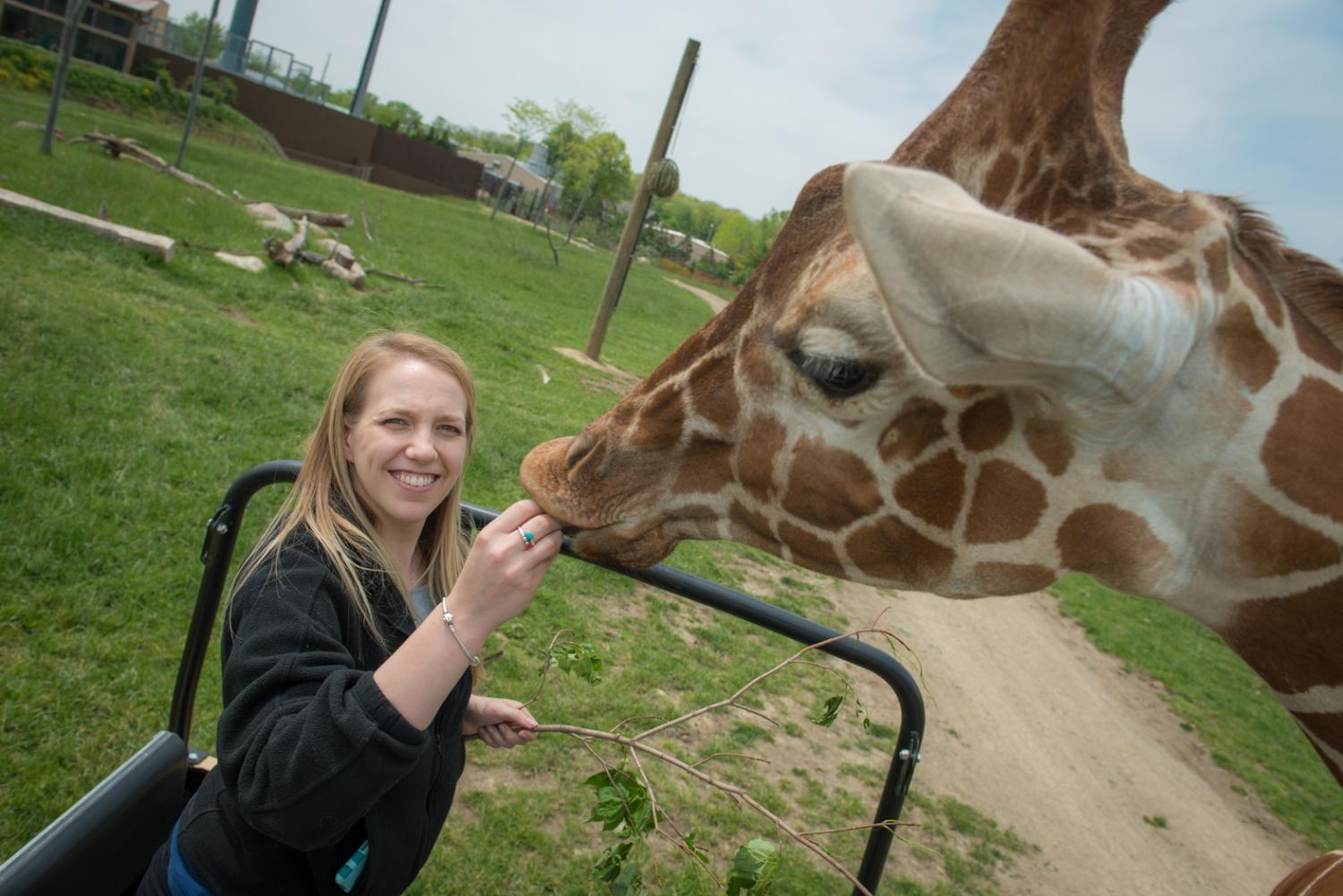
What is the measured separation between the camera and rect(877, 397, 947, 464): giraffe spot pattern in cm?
145

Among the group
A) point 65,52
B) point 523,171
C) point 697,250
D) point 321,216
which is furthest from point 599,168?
point 523,171

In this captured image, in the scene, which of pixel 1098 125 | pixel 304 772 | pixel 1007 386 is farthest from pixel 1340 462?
pixel 304 772

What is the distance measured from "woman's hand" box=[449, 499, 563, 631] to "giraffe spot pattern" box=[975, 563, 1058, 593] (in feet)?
2.70

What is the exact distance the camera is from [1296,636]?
4.40 feet

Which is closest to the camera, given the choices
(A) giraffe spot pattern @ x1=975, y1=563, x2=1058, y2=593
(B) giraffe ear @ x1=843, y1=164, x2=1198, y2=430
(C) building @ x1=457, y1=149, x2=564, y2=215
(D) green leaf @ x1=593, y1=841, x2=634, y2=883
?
(B) giraffe ear @ x1=843, y1=164, x2=1198, y2=430

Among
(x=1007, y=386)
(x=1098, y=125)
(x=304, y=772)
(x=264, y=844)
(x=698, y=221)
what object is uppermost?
(x=698, y=221)

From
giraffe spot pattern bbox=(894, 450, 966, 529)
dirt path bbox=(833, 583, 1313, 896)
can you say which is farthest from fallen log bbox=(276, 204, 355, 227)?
giraffe spot pattern bbox=(894, 450, 966, 529)

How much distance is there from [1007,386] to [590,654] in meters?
1.45

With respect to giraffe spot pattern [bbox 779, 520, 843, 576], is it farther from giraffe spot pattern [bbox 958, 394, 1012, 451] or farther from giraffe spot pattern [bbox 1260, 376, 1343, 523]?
giraffe spot pattern [bbox 1260, 376, 1343, 523]

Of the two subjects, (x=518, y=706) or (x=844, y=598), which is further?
(x=844, y=598)

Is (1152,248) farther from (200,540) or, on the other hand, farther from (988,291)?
(200,540)

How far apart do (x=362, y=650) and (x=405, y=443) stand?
47 centimetres

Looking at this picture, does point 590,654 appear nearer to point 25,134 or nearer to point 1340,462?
point 1340,462

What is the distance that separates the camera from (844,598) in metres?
7.47
